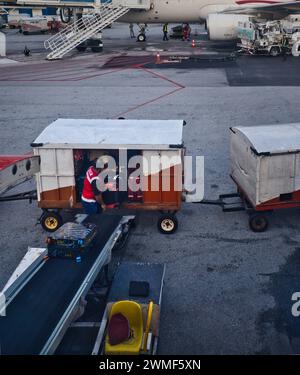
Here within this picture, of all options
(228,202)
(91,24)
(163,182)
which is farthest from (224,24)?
(163,182)

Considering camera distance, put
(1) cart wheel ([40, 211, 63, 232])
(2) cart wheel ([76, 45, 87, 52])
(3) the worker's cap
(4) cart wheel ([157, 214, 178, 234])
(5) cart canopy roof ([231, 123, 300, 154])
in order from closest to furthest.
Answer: (5) cart canopy roof ([231, 123, 300, 154]) < (3) the worker's cap < (4) cart wheel ([157, 214, 178, 234]) < (1) cart wheel ([40, 211, 63, 232]) < (2) cart wheel ([76, 45, 87, 52])

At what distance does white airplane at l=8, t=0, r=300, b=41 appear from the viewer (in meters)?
38.7

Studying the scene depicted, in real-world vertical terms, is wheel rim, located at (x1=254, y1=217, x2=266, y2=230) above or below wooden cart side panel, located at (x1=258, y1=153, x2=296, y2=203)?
below

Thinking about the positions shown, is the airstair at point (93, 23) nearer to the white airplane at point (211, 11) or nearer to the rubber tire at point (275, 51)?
the white airplane at point (211, 11)

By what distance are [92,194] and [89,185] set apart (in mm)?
241

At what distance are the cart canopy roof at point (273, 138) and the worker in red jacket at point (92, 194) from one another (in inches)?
151

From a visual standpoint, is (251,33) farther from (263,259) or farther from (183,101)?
(263,259)

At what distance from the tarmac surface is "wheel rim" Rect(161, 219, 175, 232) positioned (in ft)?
0.98

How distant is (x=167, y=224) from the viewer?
12.6 m

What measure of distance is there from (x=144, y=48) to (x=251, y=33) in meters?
11.5

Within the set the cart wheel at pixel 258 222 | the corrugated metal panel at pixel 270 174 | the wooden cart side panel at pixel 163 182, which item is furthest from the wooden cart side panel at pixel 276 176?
the wooden cart side panel at pixel 163 182

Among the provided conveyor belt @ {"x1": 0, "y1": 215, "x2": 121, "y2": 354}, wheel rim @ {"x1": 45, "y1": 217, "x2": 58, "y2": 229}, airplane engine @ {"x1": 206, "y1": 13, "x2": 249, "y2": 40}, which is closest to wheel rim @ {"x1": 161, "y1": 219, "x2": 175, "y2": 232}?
conveyor belt @ {"x1": 0, "y1": 215, "x2": 121, "y2": 354}

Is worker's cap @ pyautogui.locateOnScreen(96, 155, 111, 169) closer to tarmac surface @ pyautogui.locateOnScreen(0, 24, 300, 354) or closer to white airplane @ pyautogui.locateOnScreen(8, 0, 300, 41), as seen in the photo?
tarmac surface @ pyautogui.locateOnScreen(0, 24, 300, 354)

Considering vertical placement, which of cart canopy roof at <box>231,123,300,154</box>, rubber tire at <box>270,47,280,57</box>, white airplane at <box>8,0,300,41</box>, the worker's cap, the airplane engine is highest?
white airplane at <box>8,0,300,41</box>
